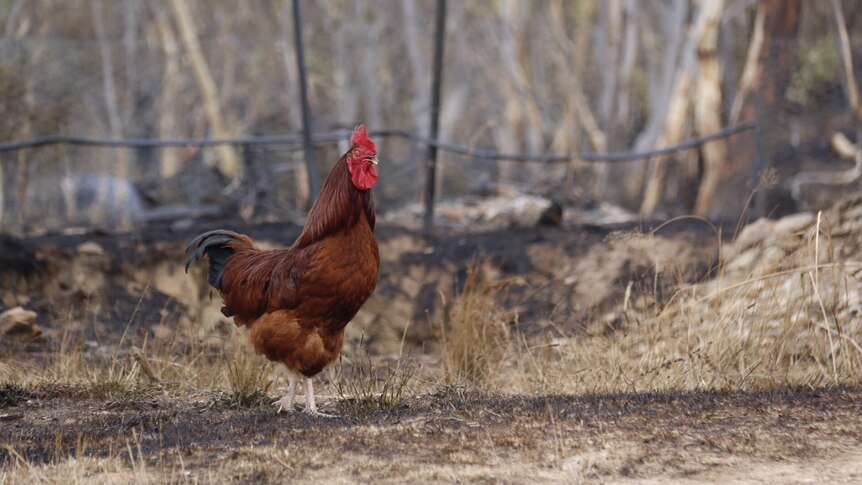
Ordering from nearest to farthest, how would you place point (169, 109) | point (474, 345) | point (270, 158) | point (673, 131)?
1. point (474, 345)
2. point (270, 158)
3. point (673, 131)
4. point (169, 109)

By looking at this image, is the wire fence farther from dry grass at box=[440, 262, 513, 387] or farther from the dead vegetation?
dry grass at box=[440, 262, 513, 387]

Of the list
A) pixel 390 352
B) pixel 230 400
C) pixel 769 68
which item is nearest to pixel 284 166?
pixel 390 352

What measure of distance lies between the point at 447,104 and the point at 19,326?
26.7 m

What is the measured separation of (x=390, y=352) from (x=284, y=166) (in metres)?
5.49

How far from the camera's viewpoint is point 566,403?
6.14m

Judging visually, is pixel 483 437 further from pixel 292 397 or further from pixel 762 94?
pixel 762 94

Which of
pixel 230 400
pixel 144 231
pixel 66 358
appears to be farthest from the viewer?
pixel 144 231

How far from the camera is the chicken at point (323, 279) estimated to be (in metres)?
6.07

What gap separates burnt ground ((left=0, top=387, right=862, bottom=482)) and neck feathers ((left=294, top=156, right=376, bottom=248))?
103 centimetres

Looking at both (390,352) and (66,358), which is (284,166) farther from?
(66,358)

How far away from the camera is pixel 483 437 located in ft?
17.7

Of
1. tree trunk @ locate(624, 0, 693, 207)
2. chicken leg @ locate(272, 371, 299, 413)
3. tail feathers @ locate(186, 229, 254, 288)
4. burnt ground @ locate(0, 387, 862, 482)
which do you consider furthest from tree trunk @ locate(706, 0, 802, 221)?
chicken leg @ locate(272, 371, 299, 413)

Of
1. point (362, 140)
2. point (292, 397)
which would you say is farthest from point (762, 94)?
point (292, 397)

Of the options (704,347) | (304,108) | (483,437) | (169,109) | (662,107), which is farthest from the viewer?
(169,109)
